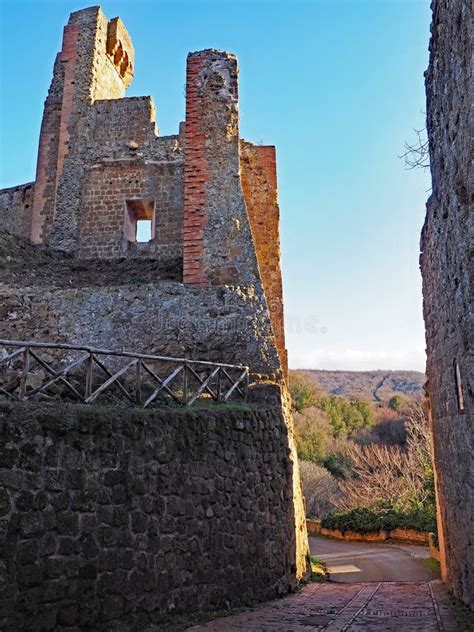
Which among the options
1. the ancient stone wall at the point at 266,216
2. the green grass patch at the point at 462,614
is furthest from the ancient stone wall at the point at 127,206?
the green grass patch at the point at 462,614

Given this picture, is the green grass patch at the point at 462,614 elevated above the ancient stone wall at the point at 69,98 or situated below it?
below

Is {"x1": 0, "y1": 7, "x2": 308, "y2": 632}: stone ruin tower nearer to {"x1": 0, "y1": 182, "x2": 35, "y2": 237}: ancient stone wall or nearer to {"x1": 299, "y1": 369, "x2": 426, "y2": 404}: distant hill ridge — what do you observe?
{"x1": 0, "y1": 182, "x2": 35, "y2": 237}: ancient stone wall

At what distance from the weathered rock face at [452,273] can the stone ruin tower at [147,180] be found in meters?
3.19

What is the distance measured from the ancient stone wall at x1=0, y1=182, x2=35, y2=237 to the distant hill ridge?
80560 mm

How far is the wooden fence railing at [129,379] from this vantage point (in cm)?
662

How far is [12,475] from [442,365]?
212 inches

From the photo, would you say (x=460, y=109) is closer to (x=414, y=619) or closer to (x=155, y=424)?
(x=155, y=424)

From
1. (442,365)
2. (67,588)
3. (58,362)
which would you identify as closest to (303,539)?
(442,365)

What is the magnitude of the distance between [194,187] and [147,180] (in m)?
3.54

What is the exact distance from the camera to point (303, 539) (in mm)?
10109

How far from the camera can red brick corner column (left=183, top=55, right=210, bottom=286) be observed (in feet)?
33.8

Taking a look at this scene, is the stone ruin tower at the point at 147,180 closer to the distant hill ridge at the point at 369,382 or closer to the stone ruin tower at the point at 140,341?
the stone ruin tower at the point at 140,341

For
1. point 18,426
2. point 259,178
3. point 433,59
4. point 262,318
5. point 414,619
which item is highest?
point 259,178

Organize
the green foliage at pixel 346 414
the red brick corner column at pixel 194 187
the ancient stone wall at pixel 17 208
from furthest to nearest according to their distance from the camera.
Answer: the green foliage at pixel 346 414 < the ancient stone wall at pixel 17 208 < the red brick corner column at pixel 194 187
